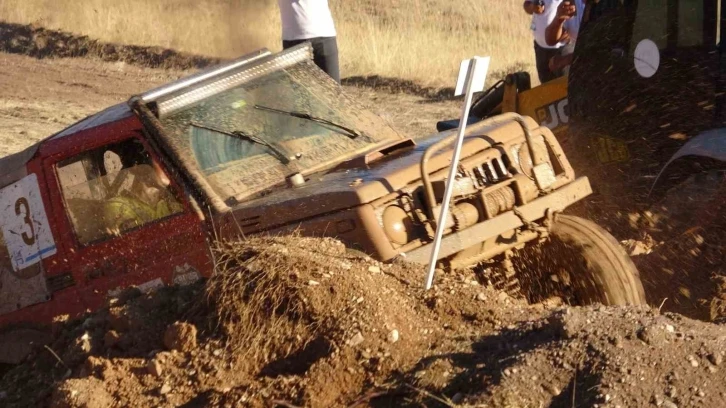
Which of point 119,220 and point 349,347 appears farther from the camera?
point 119,220

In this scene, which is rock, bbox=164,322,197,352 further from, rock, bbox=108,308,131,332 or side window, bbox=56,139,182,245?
side window, bbox=56,139,182,245

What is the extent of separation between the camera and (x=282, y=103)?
251 inches

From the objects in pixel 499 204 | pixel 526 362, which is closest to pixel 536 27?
pixel 499 204

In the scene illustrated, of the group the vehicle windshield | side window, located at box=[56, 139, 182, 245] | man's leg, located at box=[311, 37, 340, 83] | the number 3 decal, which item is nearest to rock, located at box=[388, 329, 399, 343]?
the vehicle windshield

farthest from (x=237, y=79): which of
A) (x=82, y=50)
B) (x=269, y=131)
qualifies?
(x=82, y=50)

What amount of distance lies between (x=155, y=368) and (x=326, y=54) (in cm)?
497

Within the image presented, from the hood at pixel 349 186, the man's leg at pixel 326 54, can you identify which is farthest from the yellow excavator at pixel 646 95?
the man's leg at pixel 326 54

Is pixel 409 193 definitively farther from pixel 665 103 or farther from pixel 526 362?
pixel 665 103

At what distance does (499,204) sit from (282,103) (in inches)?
56.8

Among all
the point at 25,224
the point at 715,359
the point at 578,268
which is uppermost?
the point at 25,224

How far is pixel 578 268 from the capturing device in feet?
19.5

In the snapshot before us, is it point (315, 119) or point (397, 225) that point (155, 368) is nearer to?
point (397, 225)

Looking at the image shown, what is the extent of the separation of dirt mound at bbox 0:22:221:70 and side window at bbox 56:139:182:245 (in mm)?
13427

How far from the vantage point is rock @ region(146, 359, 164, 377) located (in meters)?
4.61
